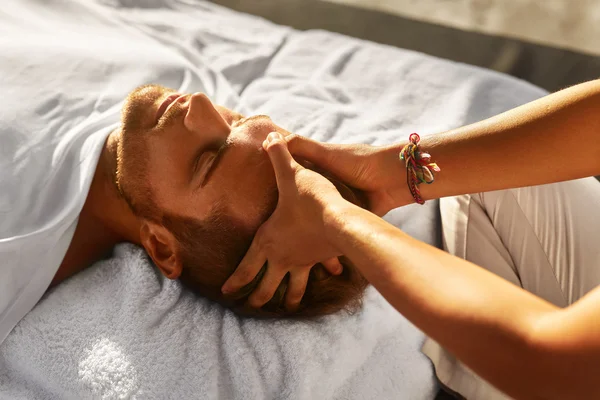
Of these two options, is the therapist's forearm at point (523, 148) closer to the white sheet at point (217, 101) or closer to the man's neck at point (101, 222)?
the white sheet at point (217, 101)

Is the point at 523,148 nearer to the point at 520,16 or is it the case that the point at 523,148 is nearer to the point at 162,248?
the point at 162,248

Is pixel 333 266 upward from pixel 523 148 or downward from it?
downward

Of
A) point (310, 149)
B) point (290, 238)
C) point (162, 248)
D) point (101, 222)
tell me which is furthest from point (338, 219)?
point (101, 222)

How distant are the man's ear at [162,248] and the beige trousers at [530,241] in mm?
531

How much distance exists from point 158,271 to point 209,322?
156 millimetres

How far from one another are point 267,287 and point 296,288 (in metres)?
0.05

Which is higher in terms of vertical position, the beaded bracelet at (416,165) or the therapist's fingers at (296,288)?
the beaded bracelet at (416,165)

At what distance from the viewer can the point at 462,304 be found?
25.1 inches

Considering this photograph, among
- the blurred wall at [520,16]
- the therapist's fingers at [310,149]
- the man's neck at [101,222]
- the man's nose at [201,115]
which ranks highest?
the man's nose at [201,115]

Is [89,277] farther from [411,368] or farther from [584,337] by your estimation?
[584,337]

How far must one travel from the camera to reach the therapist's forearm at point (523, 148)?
36.9 inches

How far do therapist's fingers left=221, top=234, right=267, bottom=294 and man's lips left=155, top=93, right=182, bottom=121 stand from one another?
1.04 feet

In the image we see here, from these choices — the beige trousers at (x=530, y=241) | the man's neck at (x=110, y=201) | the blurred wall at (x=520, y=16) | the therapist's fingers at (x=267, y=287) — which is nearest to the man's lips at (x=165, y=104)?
the man's neck at (x=110, y=201)

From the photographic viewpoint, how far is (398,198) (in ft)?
3.64
